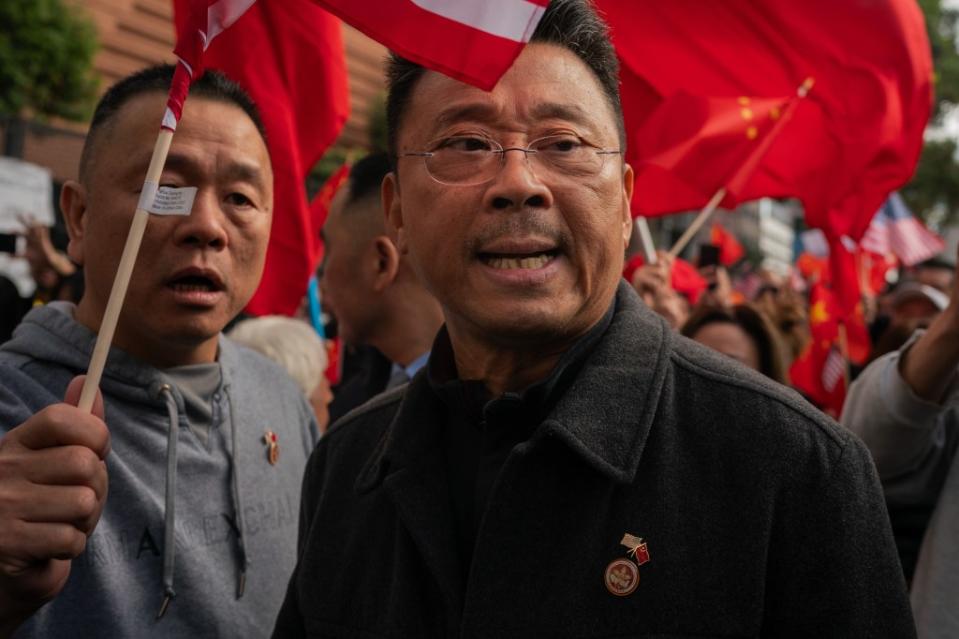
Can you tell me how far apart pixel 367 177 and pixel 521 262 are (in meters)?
2.46

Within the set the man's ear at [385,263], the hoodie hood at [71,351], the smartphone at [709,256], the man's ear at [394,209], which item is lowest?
the smartphone at [709,256]

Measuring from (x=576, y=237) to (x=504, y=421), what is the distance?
0.36 metres

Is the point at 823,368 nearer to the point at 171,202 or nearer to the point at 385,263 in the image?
the point at 385,263

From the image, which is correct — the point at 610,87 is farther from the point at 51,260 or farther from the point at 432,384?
the point at 51,260

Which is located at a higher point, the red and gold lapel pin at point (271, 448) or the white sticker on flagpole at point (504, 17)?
the white sticker on flagpole at point (504, 17)

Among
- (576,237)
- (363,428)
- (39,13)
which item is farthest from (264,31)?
(39,13)

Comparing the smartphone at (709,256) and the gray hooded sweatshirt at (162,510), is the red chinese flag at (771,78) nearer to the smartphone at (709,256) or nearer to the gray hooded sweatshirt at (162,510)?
the smartphone at (709,256)

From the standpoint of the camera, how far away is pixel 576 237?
1.82 metres

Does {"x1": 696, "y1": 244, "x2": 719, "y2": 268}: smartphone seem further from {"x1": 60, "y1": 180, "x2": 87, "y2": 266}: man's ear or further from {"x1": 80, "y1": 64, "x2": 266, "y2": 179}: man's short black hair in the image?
{"x1": 60, "y1": 180, "x2": 87, "y2": 266}: man's ear

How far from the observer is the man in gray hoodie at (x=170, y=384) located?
7.10ft

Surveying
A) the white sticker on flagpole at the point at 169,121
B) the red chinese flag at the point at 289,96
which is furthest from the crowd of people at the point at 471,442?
the red chinese flag at the point at 289,96

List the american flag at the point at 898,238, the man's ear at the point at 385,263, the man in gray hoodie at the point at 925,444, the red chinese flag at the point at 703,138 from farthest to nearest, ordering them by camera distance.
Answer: the american flag at the point at 898,238
the red chinese flag at the point at 703,138
the man's ear at the point at 385,263
the man in gray hoodie at the point at 925,444

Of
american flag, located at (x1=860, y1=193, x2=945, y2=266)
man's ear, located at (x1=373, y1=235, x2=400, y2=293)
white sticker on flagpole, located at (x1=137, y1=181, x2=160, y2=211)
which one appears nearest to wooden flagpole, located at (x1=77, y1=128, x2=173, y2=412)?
white sticker on flagpole, located at (x1=137, y1=181, x2=160, y2=211)

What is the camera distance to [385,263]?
3.85m
